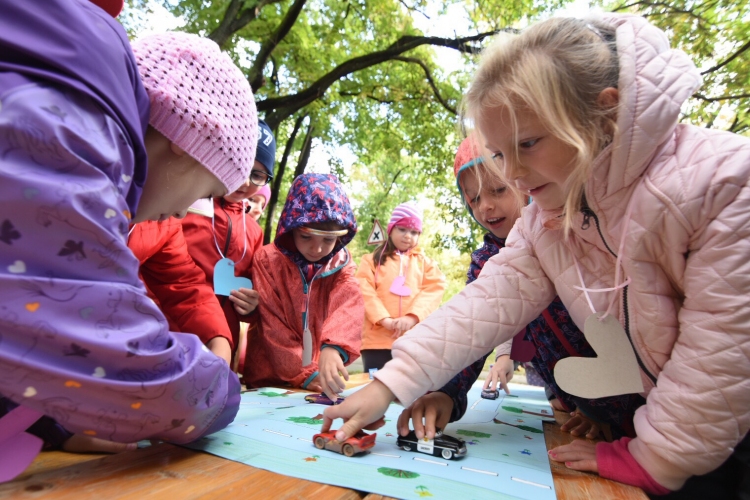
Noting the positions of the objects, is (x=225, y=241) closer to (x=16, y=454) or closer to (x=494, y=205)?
(x=494, y=205)

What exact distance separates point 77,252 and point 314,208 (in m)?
1.73

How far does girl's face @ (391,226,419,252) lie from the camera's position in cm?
449

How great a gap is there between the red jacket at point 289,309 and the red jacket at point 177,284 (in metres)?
0.44

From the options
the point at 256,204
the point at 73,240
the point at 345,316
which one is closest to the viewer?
the point at 73,240

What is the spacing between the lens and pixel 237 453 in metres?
1.02

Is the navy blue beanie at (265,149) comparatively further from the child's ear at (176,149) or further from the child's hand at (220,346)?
the child's ear at (176,149)

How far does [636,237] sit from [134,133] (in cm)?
103

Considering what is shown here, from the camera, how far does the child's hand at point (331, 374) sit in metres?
1.81

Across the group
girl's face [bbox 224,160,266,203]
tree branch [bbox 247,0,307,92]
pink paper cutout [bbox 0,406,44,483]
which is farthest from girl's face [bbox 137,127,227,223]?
tree branch [bbox 247,0,307,92]

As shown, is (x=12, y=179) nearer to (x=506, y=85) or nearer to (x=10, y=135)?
(x=10, y=135)

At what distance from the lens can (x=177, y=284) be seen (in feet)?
6.57

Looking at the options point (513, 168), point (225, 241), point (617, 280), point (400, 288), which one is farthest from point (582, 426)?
point (400, 288)

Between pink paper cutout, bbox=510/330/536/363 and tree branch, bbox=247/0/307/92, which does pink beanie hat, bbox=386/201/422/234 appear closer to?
tree branch, bbox=247/0/307/92

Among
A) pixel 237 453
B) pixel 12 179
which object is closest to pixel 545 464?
pixel 237 453
